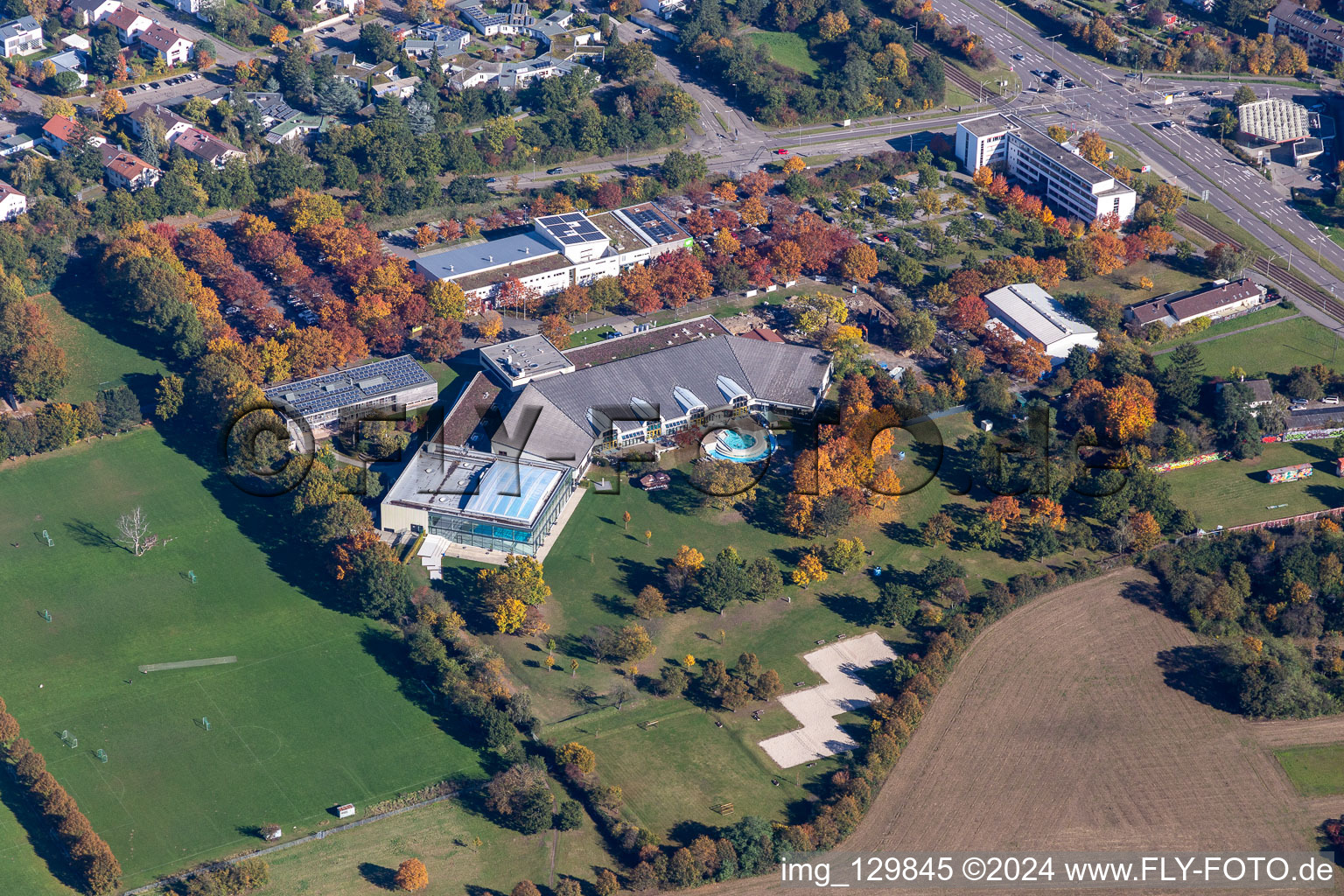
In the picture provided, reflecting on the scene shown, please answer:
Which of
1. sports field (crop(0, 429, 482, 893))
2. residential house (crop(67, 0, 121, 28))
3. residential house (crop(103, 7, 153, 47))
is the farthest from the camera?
residential house (crop(67, 0, 121, 28))

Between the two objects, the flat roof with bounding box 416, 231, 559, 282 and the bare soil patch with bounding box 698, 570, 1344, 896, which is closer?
the bare soil patch with bounding box 698, 570, 1344, 896

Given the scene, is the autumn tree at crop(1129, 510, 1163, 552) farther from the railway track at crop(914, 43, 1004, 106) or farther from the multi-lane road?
the railway track at crop(914, 43, 1004, 106)

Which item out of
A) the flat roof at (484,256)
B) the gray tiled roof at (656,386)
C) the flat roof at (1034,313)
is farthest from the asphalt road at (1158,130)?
the flat roof at (484,256)

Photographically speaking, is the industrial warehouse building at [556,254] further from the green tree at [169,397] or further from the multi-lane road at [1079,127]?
the green tree at [169,397]

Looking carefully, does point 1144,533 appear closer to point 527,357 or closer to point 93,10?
point 527,357

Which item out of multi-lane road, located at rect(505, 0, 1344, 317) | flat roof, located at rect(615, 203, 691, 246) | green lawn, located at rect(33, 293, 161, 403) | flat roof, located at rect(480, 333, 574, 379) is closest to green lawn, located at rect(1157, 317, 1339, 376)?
multi-lane road, located at rect(505, 0, 1344, 317)

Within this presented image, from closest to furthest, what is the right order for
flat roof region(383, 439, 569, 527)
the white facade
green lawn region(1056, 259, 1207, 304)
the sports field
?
the sports field < flat roof region(383, 439, 569, 527) < green lawn region(1056, 259, 1207, 304) < the white facade

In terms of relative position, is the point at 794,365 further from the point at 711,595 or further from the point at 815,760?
the point at 815,760
